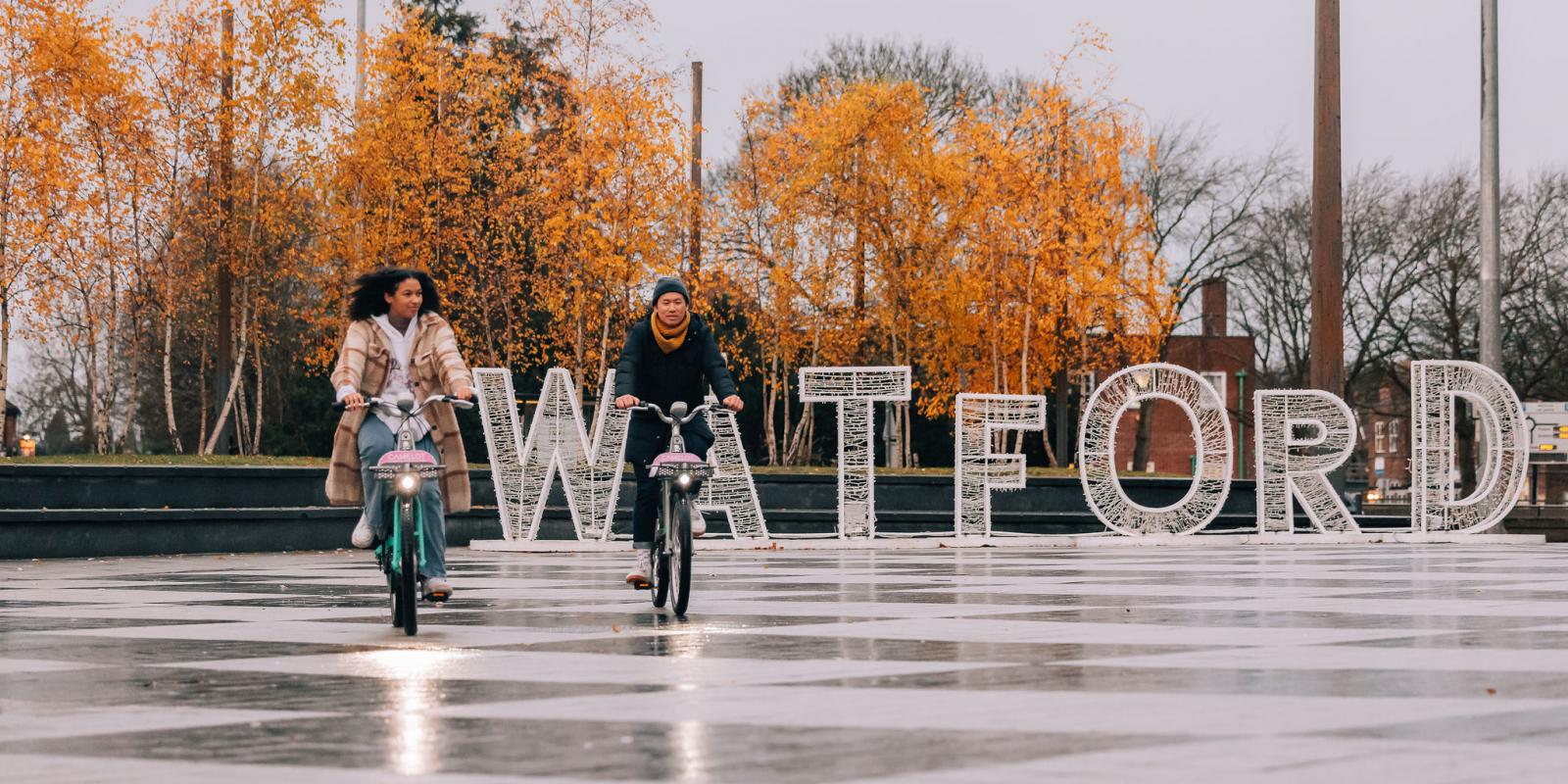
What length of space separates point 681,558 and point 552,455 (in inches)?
404

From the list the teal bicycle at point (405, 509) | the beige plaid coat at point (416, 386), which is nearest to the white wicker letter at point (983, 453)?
the beige plaid coat at point (416, 386)

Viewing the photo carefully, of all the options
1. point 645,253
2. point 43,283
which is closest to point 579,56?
point 645,253

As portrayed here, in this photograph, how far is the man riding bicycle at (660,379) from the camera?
1027cm

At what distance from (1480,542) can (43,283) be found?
67.7ft

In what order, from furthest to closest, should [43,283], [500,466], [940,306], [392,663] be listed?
[940,306]
[43,283]
[500,466]
[392,663]

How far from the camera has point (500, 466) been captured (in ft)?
66.1

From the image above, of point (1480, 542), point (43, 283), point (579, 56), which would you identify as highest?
point (579, 56)

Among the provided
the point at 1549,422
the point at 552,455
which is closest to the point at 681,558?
the point at 552,455

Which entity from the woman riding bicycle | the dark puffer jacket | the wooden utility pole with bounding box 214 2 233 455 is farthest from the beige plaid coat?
the wooden utility pole with bounding box 214 2 233 455

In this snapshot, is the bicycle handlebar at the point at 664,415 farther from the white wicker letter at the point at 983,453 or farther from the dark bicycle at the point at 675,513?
the white wicker letter at the point at 983,453

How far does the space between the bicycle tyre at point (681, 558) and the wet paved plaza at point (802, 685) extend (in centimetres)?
15

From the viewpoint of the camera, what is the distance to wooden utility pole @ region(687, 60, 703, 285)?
36062 mm

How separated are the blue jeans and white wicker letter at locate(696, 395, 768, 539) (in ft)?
33.9

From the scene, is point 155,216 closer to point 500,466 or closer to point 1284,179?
point 500,466
